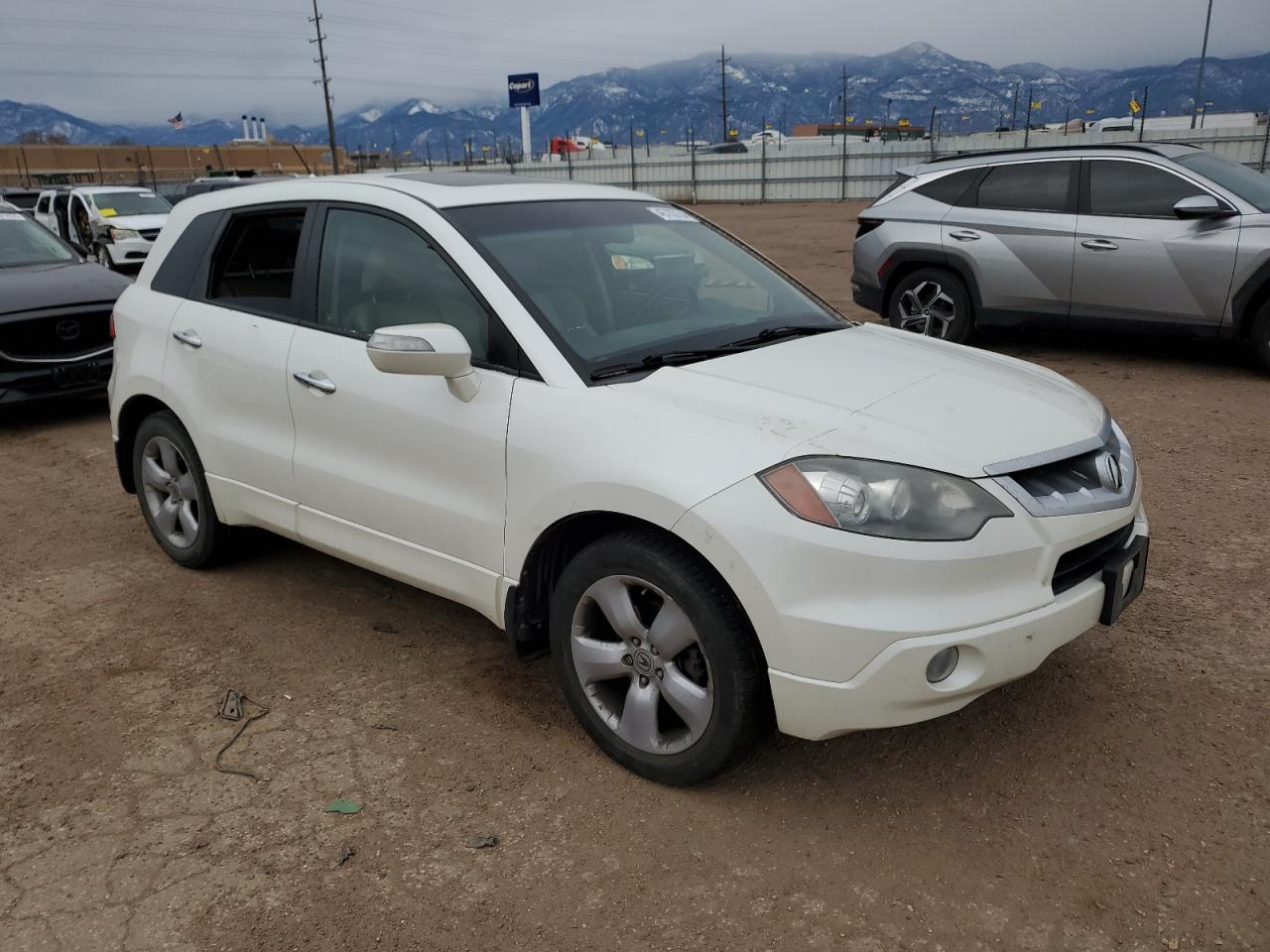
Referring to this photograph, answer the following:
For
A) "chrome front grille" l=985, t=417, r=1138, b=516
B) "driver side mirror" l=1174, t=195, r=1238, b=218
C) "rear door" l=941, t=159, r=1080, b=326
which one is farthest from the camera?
Answer: "rear door" l=941, t=159, r=1080, b=326

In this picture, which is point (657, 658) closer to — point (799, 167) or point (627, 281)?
point (627, 281)

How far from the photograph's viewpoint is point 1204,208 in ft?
24.2

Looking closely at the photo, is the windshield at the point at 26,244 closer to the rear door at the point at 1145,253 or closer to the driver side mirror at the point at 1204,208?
the rear door at the point at 1145,253

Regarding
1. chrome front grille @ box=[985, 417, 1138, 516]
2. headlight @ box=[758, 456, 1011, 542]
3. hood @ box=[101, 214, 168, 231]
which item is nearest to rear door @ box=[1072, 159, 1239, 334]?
chrome front grille @ box=[985, 417, 1138, 516]

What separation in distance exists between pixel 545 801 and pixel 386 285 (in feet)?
6.25

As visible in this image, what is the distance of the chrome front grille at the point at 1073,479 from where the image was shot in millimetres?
2639

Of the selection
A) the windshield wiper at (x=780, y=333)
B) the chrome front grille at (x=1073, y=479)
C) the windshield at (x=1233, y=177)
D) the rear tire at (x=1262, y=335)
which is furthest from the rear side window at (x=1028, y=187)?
the chrome front grille at (x=1073, y=479)

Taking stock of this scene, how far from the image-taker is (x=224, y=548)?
4.60 meters

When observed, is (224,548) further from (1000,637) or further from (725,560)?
(1000,637)

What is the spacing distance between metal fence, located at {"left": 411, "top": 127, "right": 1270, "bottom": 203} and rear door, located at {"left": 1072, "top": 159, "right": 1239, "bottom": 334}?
23969 millimetres

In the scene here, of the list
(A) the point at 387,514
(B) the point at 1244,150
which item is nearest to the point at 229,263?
(A) the point at 387,514

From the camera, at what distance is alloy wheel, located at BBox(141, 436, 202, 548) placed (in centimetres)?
455

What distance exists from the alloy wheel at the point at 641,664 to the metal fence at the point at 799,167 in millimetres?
29488

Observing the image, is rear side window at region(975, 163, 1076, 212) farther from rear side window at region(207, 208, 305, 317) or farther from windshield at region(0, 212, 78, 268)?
windshield at region(0, 212, 78, 268)
